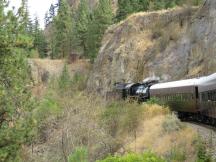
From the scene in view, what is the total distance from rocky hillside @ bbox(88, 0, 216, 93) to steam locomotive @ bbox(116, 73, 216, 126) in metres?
9.13

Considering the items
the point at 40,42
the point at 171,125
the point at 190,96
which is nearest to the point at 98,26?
the point at 40,42

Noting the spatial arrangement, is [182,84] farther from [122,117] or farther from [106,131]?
[106,131]

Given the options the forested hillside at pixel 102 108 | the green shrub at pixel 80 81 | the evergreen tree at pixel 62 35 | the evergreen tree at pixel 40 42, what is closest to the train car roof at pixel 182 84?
the forested hillside at pixel 102 108

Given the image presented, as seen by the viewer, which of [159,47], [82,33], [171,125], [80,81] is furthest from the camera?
[82,33]

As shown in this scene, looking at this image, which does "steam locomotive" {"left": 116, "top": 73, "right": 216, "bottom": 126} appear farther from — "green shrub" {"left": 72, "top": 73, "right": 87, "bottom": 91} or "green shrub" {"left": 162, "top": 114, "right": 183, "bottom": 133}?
"green shrub" {"left": 72, "top": 73, "right": 87, "bottom": 91}

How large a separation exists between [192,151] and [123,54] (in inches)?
2158

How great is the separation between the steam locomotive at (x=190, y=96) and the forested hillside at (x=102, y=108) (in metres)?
1.04

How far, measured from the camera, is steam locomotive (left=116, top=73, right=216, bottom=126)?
2798cm

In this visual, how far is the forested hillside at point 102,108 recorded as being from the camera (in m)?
17.1

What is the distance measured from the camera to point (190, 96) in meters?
34.4

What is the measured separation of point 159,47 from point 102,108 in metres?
31.6

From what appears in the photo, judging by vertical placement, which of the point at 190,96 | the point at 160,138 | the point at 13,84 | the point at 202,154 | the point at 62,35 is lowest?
the point at 160,138

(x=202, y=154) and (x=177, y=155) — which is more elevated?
(x=202, y=154)

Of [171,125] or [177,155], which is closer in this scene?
[177,155]
